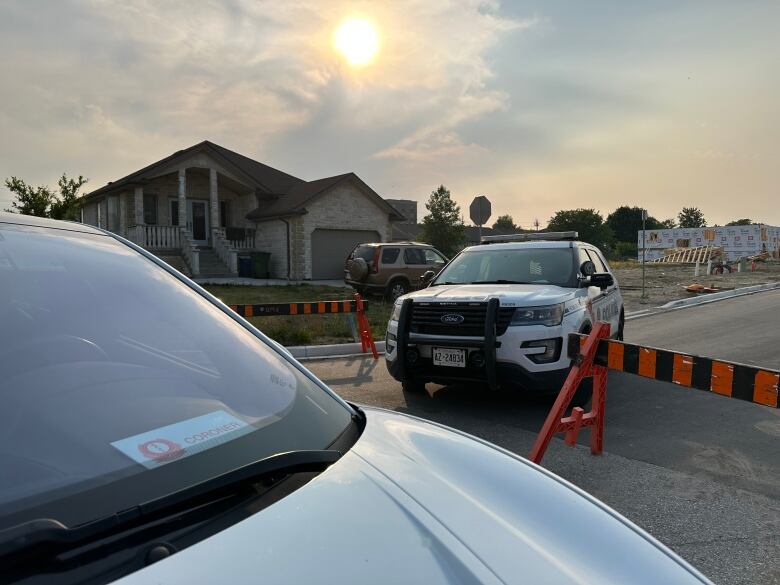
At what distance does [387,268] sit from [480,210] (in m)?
4.23

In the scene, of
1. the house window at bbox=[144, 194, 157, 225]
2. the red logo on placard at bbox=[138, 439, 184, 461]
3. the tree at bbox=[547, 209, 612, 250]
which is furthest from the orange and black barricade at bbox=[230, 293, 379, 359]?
the tree at bbox=[547, 209, 612, 250]

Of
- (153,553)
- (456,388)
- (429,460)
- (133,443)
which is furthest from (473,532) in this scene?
(456,388)

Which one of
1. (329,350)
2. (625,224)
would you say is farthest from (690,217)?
(329,350)

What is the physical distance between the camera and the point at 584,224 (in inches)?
3369

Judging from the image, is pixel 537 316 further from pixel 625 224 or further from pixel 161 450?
pixel 625 224

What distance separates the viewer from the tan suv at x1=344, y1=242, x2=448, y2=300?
16.6 m

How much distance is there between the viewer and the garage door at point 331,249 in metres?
26.2

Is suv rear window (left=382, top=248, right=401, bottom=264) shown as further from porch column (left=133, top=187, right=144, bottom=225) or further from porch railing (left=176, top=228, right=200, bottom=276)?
porch column (left=133, top=187, right=144, bottom=225)

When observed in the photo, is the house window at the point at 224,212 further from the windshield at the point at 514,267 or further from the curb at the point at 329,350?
the windshield at the point at 514,267

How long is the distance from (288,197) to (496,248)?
69.1 feet

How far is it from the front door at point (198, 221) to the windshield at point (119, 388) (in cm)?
2522

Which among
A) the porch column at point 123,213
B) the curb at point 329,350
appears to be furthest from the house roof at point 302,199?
the curb at point 329,350

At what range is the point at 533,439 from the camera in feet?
15.9

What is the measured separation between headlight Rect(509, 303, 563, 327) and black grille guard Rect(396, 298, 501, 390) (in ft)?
0.68
